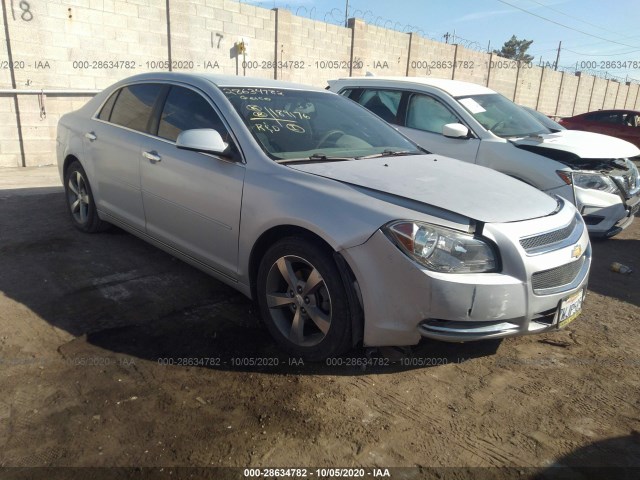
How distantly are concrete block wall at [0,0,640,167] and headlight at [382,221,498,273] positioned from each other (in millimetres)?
9054

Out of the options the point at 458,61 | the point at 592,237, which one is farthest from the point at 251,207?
the point at 458,61

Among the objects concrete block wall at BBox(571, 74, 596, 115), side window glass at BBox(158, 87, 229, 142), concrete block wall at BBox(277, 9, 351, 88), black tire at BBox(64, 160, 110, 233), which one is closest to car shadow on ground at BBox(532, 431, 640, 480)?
side window glass at BBox(158, 87, 229, 142)

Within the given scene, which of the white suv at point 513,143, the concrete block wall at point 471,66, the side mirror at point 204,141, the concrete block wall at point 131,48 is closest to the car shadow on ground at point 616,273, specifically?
the white suv at point 513,143

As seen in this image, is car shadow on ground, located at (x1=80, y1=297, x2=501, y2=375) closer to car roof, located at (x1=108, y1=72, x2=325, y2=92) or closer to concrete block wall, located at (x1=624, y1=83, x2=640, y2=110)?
car roof, located at (x1=108, y1=72, x2=325, y2=92)

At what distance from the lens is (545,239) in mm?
2793

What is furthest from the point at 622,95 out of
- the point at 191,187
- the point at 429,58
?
the point at 191,187

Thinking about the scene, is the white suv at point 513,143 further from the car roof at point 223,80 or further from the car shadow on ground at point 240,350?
the car shadow on ground at point 240,350

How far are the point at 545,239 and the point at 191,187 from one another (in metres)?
2.34

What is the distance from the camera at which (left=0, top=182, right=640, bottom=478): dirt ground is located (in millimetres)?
2301

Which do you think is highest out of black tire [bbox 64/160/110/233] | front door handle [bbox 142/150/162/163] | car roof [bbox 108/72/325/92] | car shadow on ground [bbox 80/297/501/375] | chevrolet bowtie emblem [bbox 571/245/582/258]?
car roof [bbox 108/72/325/92]

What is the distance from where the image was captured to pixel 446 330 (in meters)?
2.58

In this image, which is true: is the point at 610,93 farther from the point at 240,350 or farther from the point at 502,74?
the point at 240,350

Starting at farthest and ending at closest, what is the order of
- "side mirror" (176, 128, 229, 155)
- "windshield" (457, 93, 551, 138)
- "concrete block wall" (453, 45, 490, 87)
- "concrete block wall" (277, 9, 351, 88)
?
"concrete block wall" (453, 45, 490, 87) < "concrete block wall" (277, 9, 351, 88) < "windshield" (457, 93, 551, 138) < "side mirror" (176, 128, 229, 155)

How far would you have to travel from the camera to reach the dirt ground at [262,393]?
7.55ft
